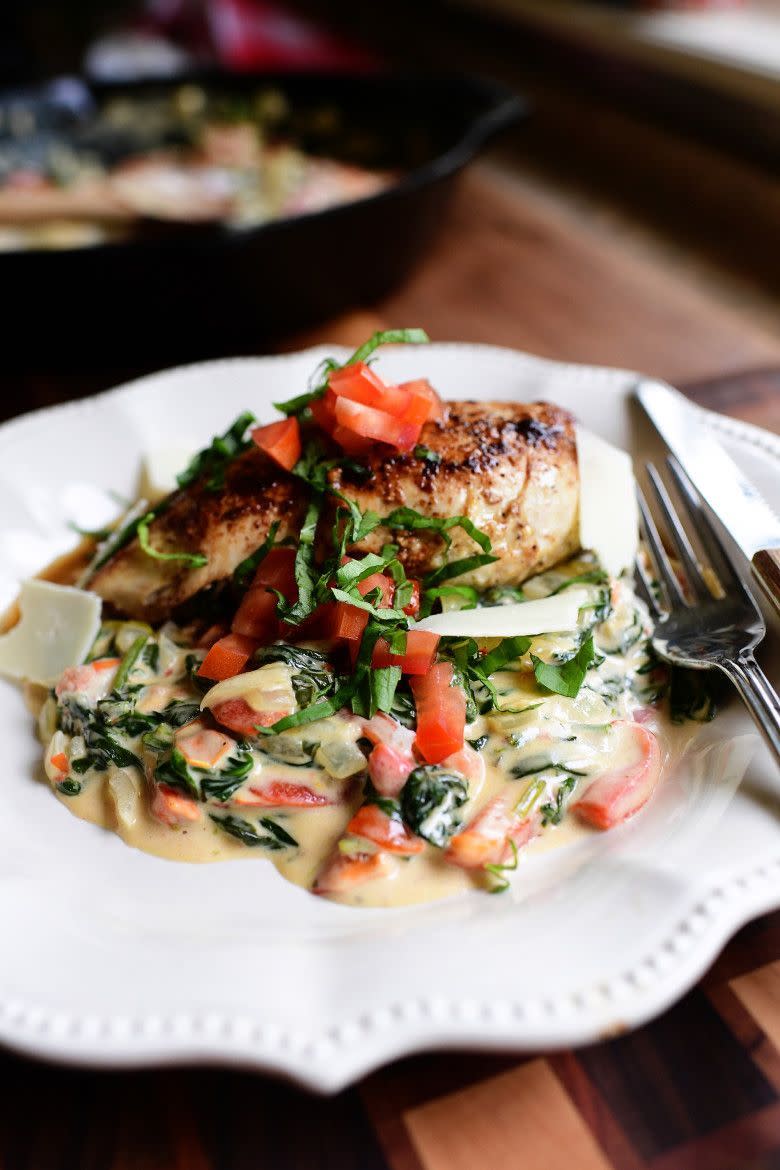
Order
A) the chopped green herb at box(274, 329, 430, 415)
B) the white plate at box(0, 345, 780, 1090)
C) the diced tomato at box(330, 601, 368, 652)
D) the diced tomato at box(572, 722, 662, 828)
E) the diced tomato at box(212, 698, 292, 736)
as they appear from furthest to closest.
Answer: the chopped green herb at box(274, 329, 430, 415), the diced tomato at box(330, 601, 368, 652), the diced tomato at box(212, 698, 292, 736), the diced tomato at box(572, 722, 662, 828), the white plate at box(0, 345, 780, 1090)

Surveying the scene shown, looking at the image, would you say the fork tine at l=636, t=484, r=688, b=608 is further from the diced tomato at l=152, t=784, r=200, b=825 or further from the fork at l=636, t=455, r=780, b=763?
the diced tomato at l=152, t=784, r=200, b=825

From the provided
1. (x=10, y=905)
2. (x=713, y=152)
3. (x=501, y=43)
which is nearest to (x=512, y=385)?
(x=10, y=905)

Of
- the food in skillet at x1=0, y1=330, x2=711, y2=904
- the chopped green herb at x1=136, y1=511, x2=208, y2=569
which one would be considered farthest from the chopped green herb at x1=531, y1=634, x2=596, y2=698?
the chopped green herb at x1=136, y1=511, x2=208, y2=569

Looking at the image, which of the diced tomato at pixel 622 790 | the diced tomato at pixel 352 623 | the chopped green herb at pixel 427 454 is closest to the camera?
the diced tomato at pixel 622 790

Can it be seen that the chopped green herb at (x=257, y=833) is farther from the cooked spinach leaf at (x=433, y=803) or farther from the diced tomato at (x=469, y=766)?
the diced tomato at (x=469, y=766)

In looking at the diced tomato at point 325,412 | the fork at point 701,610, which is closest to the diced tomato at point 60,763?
the diced tomato at point 325,412

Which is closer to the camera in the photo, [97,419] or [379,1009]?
[379,1009]

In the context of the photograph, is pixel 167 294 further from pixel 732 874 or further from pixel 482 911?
pixel 732 874
